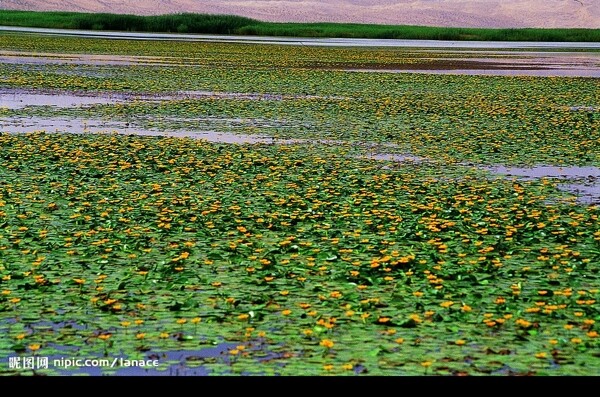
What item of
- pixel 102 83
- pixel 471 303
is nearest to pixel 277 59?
pixel 102 83

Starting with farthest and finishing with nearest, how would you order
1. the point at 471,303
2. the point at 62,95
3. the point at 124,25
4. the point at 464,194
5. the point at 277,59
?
the point at 124,25, the point at 277,59, the point at 62,95, the point at 464,194, the point at 471,303

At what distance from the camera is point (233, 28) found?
97.7 meters

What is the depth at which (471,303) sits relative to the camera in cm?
809

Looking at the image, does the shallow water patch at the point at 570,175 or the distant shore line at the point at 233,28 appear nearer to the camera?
the shallow water patch at the point at 570,175

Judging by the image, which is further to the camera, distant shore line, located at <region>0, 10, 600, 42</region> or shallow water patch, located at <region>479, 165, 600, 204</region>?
distant shore line, located at <region>0, 10, 600, 42</region>

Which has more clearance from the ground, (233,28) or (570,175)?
(233,28)

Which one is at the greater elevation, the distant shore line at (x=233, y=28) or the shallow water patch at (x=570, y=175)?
the distant shore line at (x=233, y=28)

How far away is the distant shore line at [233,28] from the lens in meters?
92.4

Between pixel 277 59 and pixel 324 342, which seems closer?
pixel 324 342

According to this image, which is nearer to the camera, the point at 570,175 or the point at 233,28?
the point at 570,175

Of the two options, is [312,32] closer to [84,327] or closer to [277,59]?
[277,59]

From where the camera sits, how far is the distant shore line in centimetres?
9244

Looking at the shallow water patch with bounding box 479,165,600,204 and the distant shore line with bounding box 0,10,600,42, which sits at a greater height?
the distant shore line with bounding box 0,10,600,42

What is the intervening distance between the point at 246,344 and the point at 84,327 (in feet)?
4.20
